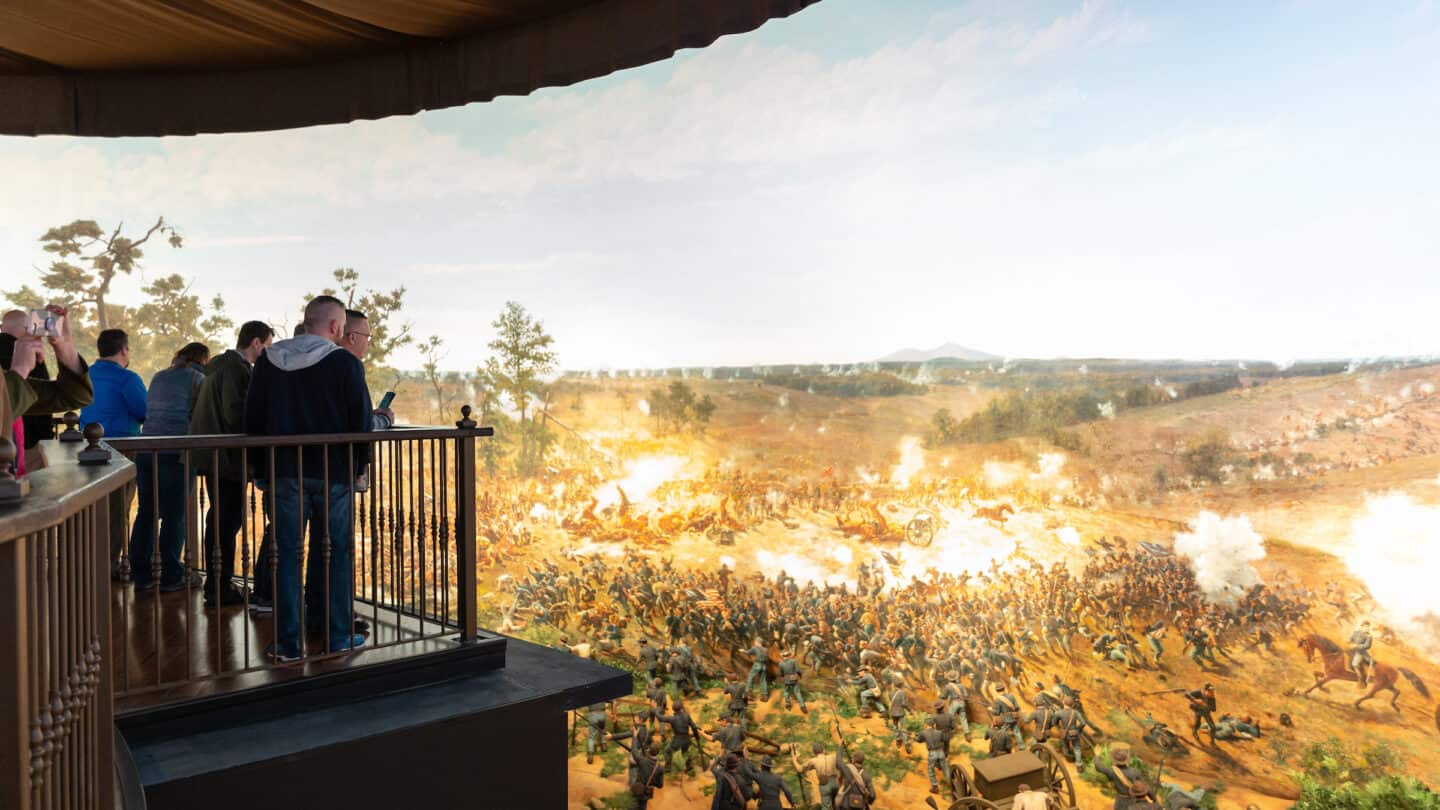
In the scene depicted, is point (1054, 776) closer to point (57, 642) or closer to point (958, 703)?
point (958, 703)

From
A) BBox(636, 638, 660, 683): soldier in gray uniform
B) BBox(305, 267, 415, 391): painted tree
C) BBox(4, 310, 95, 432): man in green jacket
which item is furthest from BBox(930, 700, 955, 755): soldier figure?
BBox(305, 267, 415, 391): painted tree

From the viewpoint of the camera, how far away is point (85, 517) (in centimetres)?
145

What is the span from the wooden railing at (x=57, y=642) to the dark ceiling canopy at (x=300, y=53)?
2618mm

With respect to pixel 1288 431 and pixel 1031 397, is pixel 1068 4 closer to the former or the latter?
pixel 1031 397

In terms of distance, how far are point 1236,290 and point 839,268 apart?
6.55 metres

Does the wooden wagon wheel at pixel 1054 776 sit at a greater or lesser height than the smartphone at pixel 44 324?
lesser

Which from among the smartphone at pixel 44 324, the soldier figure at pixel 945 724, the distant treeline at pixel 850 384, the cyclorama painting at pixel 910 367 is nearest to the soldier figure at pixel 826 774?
the cyclorama painting at pixel 910 367

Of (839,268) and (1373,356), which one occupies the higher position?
(839,268)

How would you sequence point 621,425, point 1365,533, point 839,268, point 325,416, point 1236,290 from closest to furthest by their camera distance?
point 325,416
point 1365,533
point 1236,290
point 839,268
point 621,425

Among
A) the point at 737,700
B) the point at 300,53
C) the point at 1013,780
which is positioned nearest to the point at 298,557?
the point at 300,53

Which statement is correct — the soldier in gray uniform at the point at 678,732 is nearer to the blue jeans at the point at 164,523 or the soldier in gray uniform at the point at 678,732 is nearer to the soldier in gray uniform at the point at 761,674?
the soldier in gray uniform at the point at 761,674

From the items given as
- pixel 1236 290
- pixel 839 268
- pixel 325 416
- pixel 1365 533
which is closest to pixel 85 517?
pixel 325 416

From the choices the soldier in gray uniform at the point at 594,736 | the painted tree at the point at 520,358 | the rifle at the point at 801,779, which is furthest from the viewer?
the painted tree at the point at 520,358

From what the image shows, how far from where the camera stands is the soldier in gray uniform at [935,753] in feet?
37.3
